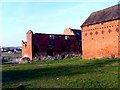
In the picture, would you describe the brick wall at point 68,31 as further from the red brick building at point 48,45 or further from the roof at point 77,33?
the red brick building at point 48,45

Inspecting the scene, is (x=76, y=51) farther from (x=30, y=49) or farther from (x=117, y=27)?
(x=117, y=27)

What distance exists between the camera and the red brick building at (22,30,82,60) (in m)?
56.0

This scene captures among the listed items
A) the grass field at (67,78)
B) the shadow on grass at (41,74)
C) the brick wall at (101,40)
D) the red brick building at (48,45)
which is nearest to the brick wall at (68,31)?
the red brick building at (48,45)

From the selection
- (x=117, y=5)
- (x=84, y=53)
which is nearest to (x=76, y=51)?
(x=84, y=53)

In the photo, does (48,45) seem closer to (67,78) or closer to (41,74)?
(41,74)

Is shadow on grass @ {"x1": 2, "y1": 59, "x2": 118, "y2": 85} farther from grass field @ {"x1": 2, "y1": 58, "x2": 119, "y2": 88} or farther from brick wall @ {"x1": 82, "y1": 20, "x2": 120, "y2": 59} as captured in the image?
brick wall @ {"x1": 82, "y1": 20, "x2": 120, "y2": 59}

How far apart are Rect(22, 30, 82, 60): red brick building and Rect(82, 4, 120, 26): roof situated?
14825 mm

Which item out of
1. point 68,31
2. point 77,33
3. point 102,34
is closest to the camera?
point 102,34

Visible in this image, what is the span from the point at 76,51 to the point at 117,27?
2590cm

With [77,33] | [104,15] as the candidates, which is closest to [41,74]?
[104,15]

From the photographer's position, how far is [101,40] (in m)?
39.5

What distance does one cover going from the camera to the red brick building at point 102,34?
36125 millimetres

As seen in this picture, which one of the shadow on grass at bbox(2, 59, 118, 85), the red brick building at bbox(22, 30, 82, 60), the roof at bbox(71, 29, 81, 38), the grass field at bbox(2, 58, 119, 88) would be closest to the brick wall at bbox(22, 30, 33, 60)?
the red brick building at bbox(22, 30, 82, 60)

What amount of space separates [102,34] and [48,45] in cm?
2054
